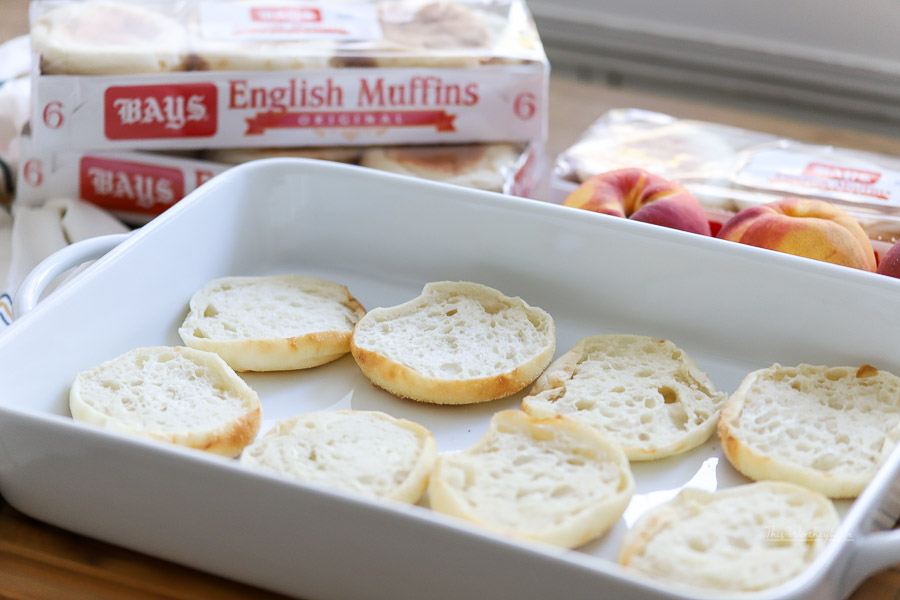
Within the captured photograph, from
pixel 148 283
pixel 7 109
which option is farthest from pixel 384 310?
pixel 7 109

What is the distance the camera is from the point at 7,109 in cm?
128

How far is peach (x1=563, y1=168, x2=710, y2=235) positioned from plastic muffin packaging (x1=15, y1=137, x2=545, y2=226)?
13 centimetres

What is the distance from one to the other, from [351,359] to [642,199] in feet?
1.25

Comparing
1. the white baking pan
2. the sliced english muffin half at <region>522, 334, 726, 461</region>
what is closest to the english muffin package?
the white baking pan

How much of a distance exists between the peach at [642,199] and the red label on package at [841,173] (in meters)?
0.19

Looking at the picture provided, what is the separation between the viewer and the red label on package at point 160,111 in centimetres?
114

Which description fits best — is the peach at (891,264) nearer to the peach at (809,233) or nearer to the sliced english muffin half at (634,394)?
the peach at (809,233)

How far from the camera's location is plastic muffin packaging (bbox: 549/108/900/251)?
112 centimetres

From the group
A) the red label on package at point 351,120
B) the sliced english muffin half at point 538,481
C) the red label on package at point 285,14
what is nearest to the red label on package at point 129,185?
the red label on package at point 351,120

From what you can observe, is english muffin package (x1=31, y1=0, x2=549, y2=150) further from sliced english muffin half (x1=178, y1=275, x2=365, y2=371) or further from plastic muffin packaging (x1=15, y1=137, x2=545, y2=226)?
sliced english muffin half (x1=178, y1=275, x2=365, y2=371)

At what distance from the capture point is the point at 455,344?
36.7 inches

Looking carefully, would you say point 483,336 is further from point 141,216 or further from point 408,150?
point 141,216

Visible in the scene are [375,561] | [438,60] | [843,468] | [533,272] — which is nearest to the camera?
[375,561]

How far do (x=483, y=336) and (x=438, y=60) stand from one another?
16.7 inches
